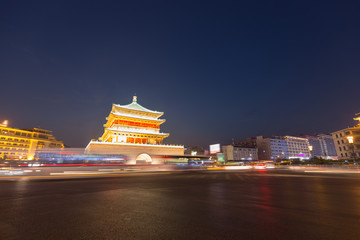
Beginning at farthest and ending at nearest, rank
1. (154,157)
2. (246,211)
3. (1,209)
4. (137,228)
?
(154,157) → (1,209) → (246,211) → (137,228)

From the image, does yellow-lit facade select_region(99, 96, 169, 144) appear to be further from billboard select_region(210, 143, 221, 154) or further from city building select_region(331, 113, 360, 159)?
city building select_region(331, 113, 360, 159)

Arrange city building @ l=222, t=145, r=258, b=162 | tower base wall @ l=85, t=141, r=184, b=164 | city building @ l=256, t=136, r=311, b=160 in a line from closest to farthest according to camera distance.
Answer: tower base wall @ l=85, t=141, r=184, b=164
city building @ l=222, t=145, r=258, b=162
city building @ l=256, t=136, r=311, b=160

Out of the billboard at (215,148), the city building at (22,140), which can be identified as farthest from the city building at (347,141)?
the city building at (22,140)

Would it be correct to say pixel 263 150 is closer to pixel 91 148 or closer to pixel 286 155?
pixel 286 155

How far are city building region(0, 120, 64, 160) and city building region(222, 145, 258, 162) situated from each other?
78006 mm

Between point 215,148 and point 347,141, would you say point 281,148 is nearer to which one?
point 347,141

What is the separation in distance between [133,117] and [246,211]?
34849mm

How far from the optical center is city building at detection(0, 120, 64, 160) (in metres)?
52.1

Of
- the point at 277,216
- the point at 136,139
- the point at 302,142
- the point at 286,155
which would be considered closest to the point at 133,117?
the point at 136,139

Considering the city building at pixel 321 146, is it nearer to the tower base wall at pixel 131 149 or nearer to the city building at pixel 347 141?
the city building at pixel 347 141

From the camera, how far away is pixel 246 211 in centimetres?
382

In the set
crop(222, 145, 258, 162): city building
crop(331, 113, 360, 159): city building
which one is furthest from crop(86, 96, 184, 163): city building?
crop(222, 145, 258, 162): city building

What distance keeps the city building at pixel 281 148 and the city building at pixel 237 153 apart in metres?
6.71

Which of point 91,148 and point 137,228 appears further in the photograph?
point 91,148
